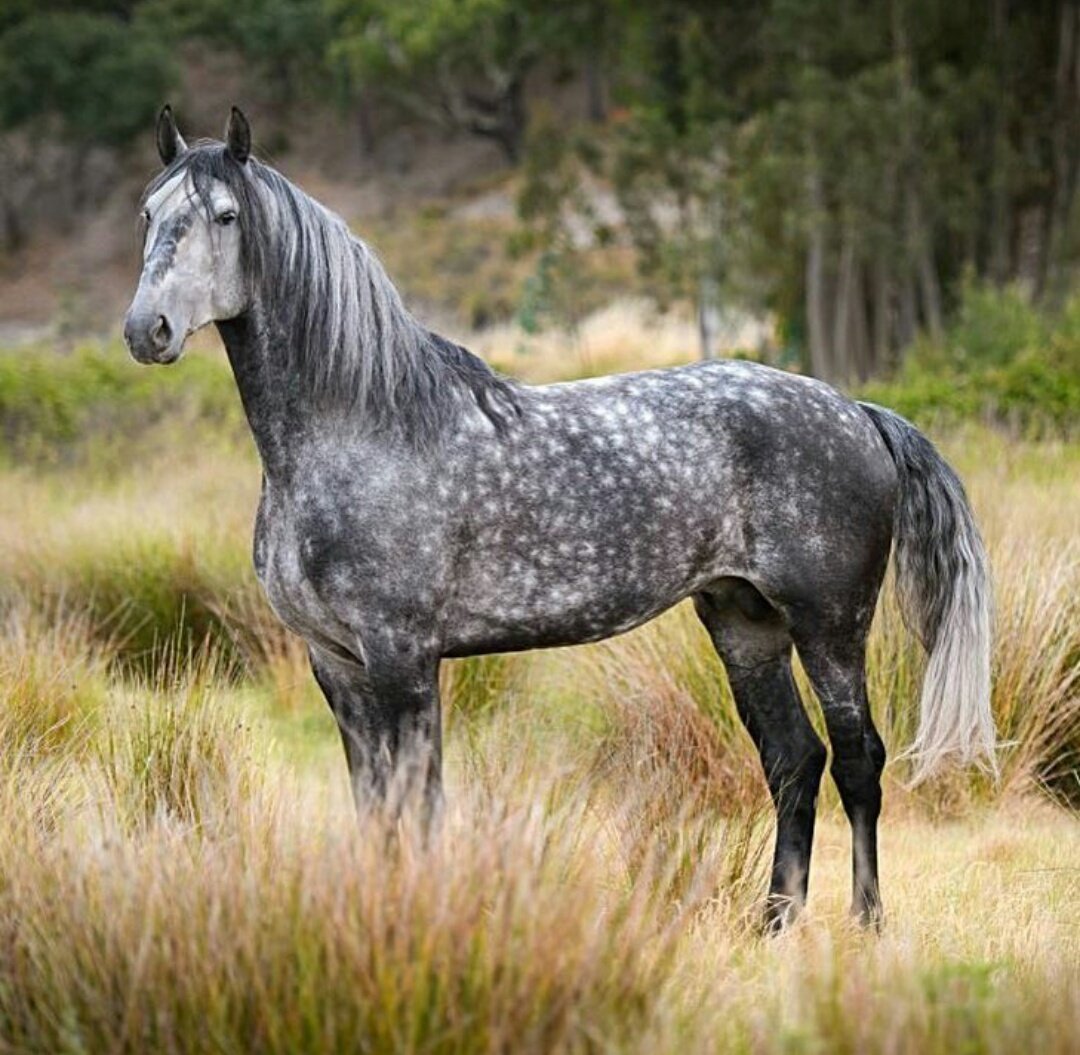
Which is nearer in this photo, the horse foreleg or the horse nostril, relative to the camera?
the horse nostril

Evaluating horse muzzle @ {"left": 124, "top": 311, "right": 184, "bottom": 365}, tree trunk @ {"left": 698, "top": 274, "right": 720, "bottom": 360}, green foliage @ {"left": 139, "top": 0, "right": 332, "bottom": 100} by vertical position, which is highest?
green foliage @ {"left": 139, "top": 0, "right": 332, "bottom": 100}

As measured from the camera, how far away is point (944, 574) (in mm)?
4922

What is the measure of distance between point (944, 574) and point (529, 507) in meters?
1.33

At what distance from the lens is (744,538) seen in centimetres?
466

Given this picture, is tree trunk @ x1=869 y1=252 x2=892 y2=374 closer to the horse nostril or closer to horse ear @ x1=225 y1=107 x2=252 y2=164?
horse ear @ x1=225 y1=107 x2=252 y2=164

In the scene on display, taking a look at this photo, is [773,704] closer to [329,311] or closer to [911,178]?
[329,311]

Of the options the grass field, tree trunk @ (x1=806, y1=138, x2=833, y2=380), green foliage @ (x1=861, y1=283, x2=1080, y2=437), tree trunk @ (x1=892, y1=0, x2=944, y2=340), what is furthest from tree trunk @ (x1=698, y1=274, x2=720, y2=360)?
the grass field

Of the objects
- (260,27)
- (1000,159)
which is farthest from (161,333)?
(260,27)

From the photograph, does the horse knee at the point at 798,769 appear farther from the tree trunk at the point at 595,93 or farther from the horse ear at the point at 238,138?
the tree trunk at the point at 595,93

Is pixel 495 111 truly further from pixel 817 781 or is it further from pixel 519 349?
pixel 817 781

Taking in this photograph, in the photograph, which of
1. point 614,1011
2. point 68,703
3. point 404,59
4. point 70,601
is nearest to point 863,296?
point 70,601

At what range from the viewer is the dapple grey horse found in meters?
4.18

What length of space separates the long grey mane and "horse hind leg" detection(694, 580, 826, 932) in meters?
1.11

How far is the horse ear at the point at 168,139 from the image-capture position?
425 centimetres
